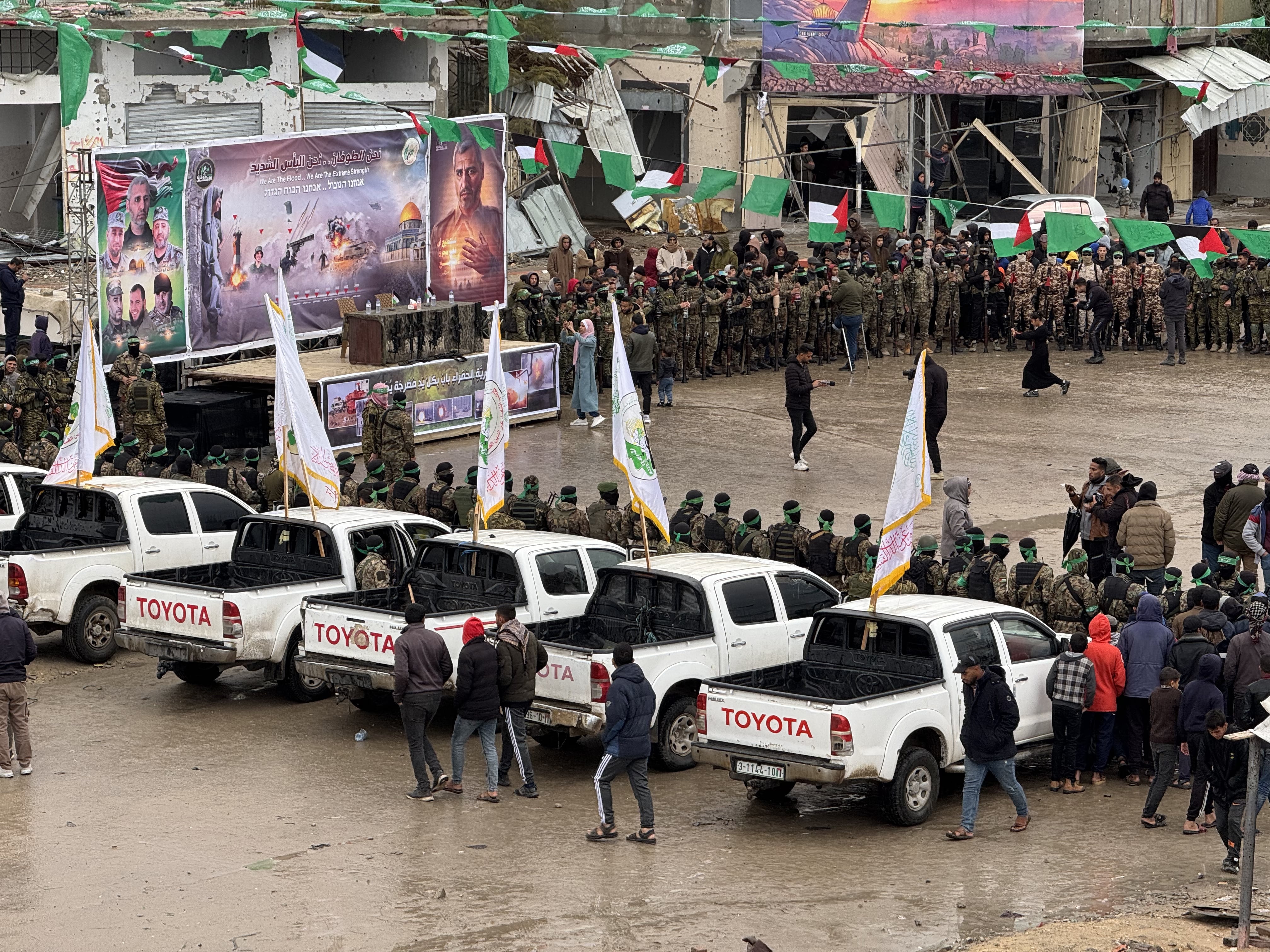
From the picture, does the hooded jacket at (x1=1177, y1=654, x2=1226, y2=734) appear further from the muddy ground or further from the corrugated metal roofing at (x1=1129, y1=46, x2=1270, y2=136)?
the corrugated metal roofing at (x1=1129, y1=46, x2=1270, y2=136)

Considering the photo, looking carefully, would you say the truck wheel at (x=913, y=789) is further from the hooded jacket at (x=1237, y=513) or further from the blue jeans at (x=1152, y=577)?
Result: the hooded jacket at (x=1237, y=513)

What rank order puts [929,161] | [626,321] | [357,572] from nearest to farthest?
[357,572]
[626,321]
[929,161]

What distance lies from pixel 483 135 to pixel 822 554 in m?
13.8

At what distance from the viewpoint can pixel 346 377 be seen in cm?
2436

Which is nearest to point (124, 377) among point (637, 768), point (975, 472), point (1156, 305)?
point (975, 472)

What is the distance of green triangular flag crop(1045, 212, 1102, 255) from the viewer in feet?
94.8

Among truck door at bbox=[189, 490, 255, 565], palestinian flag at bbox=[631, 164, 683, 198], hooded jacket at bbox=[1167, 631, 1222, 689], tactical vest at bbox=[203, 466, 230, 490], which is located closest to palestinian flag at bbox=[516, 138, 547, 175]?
palestinian flag at bbox=[631, 164, 683, 198]

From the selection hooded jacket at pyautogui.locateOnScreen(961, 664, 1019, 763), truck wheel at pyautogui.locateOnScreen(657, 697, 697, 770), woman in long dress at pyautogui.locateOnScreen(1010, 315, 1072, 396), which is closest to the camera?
hooded jacket at pyautogui.locateOnScreen(961, 664, 1019, 763)

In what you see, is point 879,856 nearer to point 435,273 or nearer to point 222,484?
point 222,484

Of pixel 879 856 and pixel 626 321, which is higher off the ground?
pixel 626 321

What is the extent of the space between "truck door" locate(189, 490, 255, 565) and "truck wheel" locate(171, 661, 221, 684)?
154cm

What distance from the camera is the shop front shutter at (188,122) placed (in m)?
32.8

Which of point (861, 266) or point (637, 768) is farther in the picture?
point (861, 266)

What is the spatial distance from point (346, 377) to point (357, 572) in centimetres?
844
